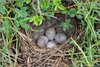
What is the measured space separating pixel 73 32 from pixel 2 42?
475mm

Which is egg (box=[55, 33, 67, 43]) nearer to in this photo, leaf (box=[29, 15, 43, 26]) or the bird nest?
the bird nest

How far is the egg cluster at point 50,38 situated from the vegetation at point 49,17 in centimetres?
10

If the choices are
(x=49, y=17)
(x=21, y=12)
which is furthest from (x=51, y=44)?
(x=21, y=12)

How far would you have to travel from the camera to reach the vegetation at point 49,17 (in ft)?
5.22

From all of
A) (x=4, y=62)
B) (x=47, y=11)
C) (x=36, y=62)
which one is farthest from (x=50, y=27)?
(x=4, y=62)

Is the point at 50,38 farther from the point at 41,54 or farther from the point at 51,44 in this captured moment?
the point at 41,54

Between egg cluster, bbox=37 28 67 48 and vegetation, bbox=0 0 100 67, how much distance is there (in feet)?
0.34

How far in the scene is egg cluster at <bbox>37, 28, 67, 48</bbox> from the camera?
1754mm

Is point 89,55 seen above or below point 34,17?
below

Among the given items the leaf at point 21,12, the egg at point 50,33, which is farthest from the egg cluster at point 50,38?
the leaf at point 21,12

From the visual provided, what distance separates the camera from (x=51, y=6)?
1.65 m

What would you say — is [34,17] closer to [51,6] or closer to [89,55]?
[51,6]

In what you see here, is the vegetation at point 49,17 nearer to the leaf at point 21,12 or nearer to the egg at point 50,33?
the leaf at point 21,12

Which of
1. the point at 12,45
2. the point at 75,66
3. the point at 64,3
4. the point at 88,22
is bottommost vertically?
the point at 75,66
